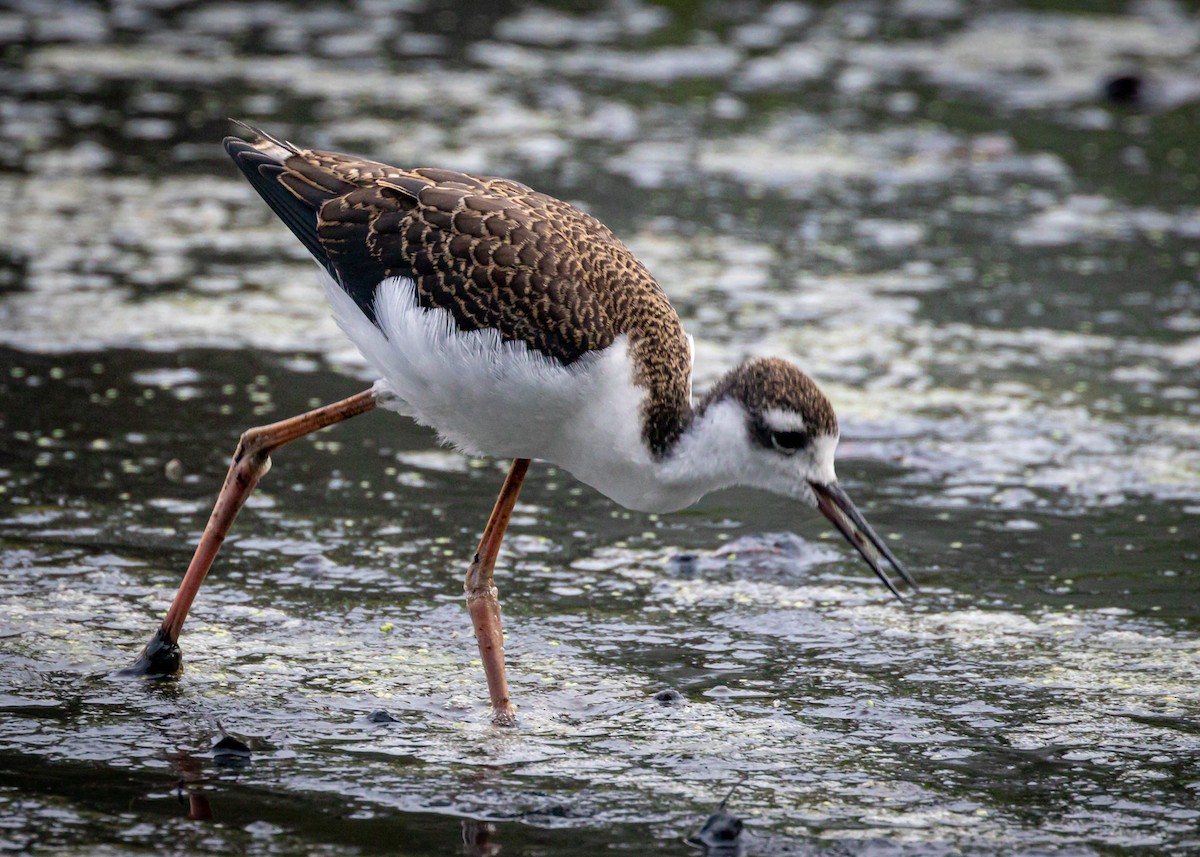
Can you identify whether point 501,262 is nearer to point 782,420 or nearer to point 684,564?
point 782,420

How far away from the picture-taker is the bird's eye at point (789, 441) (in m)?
5.82

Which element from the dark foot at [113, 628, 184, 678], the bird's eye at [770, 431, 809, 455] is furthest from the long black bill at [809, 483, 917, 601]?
the dark foot at [113, 628, 184, 678]

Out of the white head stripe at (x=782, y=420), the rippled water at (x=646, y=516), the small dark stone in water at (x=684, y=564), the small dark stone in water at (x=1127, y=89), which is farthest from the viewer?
the small dark stone in water at (x=1127, y=89)

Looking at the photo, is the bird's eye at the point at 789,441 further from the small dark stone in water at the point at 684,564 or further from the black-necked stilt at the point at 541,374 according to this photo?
the small dark stone in water at the point at 684,564

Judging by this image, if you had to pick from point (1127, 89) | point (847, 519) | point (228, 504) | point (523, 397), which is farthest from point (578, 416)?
point (1127, 89)

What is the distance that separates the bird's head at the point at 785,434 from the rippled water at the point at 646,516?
694 mm

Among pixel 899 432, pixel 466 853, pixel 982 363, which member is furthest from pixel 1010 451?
pixel 466 853

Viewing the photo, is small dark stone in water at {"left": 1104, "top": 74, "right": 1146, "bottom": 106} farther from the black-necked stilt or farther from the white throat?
the white throat

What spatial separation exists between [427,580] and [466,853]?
2.41 m

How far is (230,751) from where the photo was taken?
17.8 feet

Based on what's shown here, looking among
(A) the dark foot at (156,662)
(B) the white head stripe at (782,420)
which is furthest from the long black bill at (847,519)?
(A) the dark foot at (156,662)

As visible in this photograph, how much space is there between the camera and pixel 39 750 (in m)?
5.44

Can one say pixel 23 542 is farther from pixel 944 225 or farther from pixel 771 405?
pixel 944 225

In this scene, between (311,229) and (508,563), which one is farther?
(508,563)
